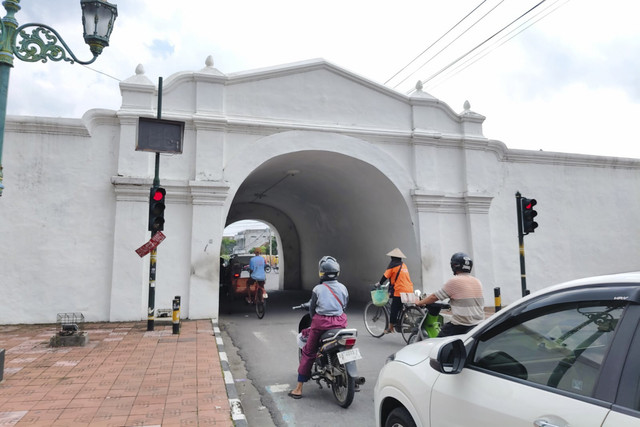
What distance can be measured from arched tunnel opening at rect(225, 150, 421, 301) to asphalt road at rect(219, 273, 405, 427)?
10.1 feet

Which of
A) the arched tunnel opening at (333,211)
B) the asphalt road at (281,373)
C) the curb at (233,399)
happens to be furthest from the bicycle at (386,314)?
the curb at (233,399)

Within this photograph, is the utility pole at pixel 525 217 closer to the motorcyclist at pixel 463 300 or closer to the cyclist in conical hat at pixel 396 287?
the cyclist in conical hat at pixel 396 287

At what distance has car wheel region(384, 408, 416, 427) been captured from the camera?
2.76 meters

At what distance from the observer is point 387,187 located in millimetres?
12039

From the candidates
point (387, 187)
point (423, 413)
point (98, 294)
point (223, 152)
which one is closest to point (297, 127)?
point (223, 152)

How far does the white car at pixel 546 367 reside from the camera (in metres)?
1.69

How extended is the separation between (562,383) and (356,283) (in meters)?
13.4

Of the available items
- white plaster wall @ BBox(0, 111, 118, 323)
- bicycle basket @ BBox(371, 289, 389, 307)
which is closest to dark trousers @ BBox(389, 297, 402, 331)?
bicycle basket @ BBox(371, 289, 389, 307)

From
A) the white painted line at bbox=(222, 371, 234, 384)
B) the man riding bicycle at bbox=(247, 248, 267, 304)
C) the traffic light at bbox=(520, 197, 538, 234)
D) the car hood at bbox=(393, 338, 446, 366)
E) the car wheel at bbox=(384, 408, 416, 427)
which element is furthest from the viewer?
the man riding bicycle at bbox=(247, 248, 267, 304)

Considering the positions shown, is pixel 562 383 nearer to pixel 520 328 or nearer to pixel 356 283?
pixel 520 328

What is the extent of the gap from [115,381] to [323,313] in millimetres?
2834

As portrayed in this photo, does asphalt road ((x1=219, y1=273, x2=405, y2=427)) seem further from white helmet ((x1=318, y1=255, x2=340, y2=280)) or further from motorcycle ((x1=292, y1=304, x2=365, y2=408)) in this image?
white helmet ((x1=318, y1=255, x2=340, y2=280))

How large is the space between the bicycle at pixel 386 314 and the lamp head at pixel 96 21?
6271 millimetres

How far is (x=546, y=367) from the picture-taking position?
205 centimetres
